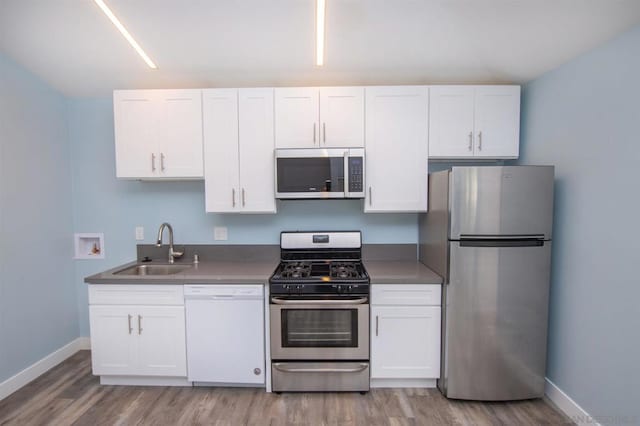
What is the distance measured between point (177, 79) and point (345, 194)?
5.52 ft

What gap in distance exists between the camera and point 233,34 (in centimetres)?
197

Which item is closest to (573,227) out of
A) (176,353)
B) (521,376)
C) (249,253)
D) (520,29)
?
(521,376)

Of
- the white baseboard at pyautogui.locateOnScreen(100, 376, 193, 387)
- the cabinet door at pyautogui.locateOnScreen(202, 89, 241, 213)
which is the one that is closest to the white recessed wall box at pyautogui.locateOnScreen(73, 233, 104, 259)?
the white baseboard at pyautogui.locateOnScreen(100, 376, 193, 387)

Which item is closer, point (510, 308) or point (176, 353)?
point (510, 308)

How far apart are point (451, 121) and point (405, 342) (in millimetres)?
1747

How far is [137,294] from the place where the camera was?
7.12ft

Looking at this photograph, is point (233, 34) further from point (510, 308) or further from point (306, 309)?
point (510, 308)

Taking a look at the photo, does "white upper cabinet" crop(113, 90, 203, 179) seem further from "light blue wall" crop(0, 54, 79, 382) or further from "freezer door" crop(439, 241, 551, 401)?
"freezer door" crop(439, 241, 551, 401)

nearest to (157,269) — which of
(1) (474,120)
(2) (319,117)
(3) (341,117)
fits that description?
(2) (319,117)

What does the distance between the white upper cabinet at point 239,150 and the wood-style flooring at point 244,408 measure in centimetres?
142

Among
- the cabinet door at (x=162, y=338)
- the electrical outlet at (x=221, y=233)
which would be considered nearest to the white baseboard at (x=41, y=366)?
the cabinet door at (x=162, y=338)

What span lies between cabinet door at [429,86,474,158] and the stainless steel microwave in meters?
0.63

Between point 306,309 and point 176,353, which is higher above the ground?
point 306,309

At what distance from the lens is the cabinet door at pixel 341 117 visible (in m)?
2.31
